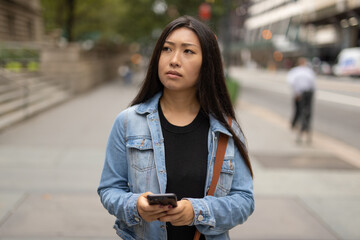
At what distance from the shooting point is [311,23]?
50.0 meters

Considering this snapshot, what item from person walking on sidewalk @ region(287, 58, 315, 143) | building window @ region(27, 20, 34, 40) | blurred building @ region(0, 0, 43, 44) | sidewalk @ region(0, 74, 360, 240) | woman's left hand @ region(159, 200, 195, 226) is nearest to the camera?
woman's left hand @ region(159, 200, 195, 226)

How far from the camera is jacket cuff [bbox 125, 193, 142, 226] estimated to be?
1721mm

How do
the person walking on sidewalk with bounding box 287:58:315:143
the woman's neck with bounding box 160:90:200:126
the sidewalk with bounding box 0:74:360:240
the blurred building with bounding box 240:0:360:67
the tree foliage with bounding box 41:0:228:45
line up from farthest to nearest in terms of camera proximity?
the blurred building with bounding box 240:0:360:67 < the tree foliage with bounding box 41:0:228:45 < the person walking on sidewalk with bounding box 287:58:315:143 < the sidewalk with bounding box 0:74:360:240 < the woman's neck with bounding box 160:90:200:126

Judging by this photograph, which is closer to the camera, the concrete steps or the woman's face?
the woman's face

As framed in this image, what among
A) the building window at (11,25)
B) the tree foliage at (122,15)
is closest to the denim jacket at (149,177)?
the tree foliage at (122,15)

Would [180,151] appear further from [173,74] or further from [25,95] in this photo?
[25,95]

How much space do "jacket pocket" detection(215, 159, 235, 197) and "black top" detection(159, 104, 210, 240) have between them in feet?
0.24

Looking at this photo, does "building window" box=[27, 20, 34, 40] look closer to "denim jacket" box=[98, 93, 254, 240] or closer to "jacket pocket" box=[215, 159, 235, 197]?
"denim jacket" box=[98, 93, 254, 240]

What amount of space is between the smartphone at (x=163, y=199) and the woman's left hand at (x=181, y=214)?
82 mm

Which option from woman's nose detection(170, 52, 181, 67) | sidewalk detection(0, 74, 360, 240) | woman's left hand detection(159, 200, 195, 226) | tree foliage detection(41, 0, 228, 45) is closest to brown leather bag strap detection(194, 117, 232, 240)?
woman's left hand detection(159, 200, 195, 226)

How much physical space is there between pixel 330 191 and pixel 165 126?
15.4 feet

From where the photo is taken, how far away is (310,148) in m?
9.02

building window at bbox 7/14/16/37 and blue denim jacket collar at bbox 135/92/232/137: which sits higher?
building window at bbox 7/14/16/37

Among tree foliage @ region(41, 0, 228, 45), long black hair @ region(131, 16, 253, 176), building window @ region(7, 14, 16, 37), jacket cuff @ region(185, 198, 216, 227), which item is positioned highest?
tree foliage @ region(41, 0, 228, 45)
